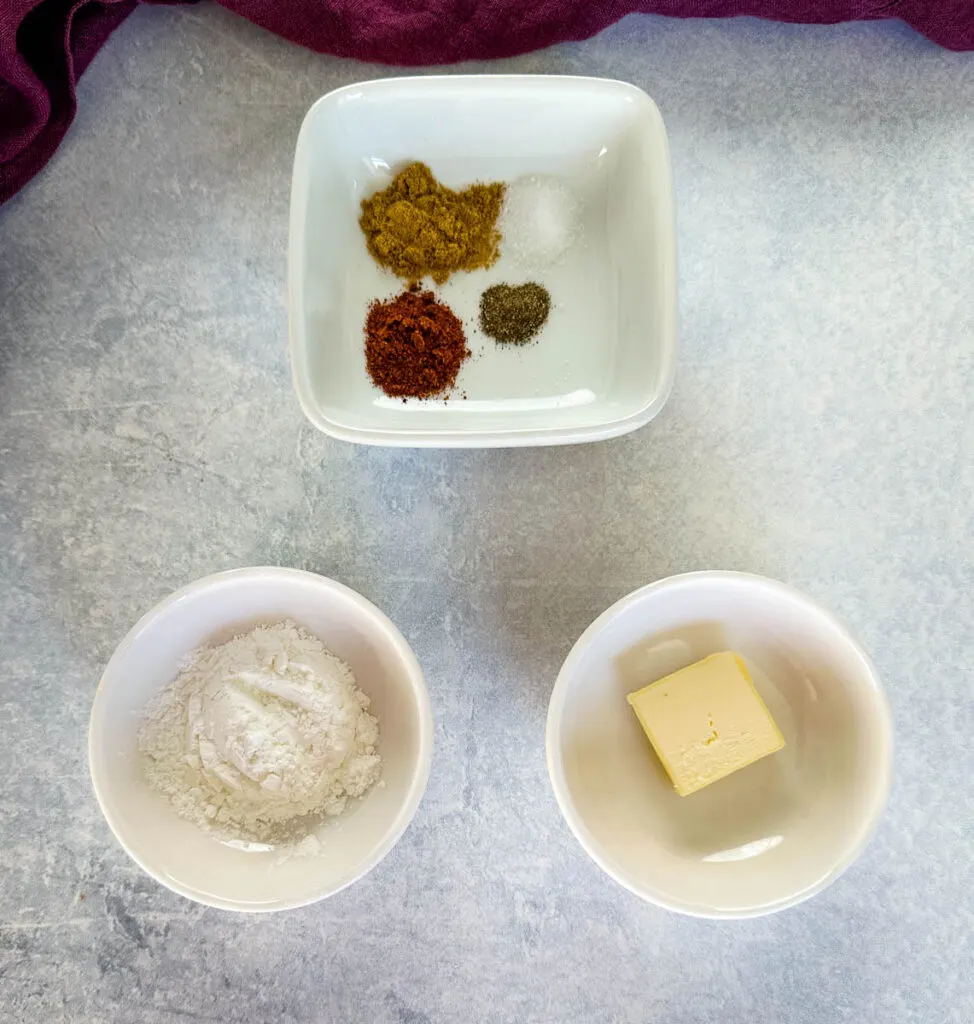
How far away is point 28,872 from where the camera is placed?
99 cm

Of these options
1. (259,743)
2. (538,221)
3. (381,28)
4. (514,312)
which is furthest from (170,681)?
(381,28)

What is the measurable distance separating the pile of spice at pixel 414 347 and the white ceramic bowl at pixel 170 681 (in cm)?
26

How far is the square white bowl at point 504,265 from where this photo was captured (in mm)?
889

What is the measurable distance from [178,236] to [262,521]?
0.37 meters

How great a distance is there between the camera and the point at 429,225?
0.98 m

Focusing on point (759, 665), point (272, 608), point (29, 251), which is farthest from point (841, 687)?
point (29, 251)

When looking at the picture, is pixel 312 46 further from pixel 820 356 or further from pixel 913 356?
pixel 913 356

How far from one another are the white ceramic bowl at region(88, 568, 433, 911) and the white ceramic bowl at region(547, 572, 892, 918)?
165 mm

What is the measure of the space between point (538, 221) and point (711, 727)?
0.61 m

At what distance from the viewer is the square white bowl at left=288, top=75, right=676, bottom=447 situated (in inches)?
35.0

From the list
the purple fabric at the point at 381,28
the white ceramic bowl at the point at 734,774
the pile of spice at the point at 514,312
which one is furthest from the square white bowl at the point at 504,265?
the white ceramic bowl at the point at 734,774

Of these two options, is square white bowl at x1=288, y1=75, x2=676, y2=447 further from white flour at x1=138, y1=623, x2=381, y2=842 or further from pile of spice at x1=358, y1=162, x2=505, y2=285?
white flour at x1=138, y1=623, x2=381, y2=842

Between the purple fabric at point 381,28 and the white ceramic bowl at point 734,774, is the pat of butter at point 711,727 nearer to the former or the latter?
the white ceramic bowl at point 734,774

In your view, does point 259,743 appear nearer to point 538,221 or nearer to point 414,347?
point 414,347
